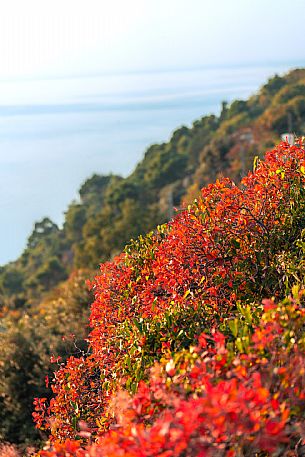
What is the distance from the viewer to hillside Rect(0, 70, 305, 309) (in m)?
60.2

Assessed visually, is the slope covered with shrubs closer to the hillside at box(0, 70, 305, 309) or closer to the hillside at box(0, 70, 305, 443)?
the hillside at box(0, 70, 305, 443)

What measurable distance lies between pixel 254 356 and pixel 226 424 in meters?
0.94

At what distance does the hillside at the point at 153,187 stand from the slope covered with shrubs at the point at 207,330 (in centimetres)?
3944

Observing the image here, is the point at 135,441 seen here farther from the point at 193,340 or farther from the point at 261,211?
the point at 261,211

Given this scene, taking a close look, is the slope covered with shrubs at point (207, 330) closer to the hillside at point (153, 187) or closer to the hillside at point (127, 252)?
the hillside at point (127, 252)

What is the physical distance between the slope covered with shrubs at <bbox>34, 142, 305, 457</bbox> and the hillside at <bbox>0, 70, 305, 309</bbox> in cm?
3944

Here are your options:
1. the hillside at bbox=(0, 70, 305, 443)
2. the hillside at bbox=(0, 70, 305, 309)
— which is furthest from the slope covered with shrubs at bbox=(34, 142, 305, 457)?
the hillside at bbox=(0, 70, 305, 309)

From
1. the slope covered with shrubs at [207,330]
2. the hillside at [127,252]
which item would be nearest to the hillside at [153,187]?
the hillside at [127,252]

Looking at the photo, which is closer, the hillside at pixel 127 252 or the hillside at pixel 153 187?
the hillside at pixel 127 252

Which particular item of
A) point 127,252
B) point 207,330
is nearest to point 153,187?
point 127,252

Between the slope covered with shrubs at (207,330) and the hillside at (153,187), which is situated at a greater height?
the slope covered with shrubs at (207,330)

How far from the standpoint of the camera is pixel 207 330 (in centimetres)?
816

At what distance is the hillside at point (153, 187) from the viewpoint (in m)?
60.2

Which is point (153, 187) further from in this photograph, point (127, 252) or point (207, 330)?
point (207, 330)
